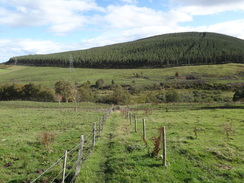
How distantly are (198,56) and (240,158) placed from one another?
180 metres

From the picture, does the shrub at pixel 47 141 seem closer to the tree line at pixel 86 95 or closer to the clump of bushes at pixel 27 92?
the tree line at pixel 86 95

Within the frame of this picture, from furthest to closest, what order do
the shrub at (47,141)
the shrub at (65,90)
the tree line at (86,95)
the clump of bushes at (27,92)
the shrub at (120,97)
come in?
the clump of bushes at (27,92) < the tree line at (86,95) < the shrub at (120,97) < the shrub at (65,90) < the shrub at (47,141)

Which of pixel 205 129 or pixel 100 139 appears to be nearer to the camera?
pixel 100 139

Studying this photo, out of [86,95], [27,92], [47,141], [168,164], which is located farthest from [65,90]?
[168,164]

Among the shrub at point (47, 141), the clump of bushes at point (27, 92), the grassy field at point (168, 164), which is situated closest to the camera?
the grassy field at point (168, 164)

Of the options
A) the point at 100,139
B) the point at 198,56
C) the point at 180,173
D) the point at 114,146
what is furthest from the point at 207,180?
the point at 198,56

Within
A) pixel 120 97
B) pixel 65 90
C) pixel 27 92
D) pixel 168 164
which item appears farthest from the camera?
pixel 27 92

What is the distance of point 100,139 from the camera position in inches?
724

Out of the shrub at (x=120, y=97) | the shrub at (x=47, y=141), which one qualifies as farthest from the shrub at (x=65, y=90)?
the shrub at (x=47, y=141)

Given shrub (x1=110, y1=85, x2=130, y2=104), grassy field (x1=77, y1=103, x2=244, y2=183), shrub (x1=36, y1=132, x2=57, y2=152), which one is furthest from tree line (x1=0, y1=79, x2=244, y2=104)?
grassy field (x1=77, y1=103, x2=244, y2=183)

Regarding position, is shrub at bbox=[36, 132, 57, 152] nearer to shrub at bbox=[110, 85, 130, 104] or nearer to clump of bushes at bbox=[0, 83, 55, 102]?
shrub at bbox=[110, 85, 130, 104]

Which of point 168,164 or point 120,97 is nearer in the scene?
point 168,164

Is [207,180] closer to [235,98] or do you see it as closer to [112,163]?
[112,163]

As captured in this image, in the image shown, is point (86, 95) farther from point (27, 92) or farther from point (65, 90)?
point (27, 92)
